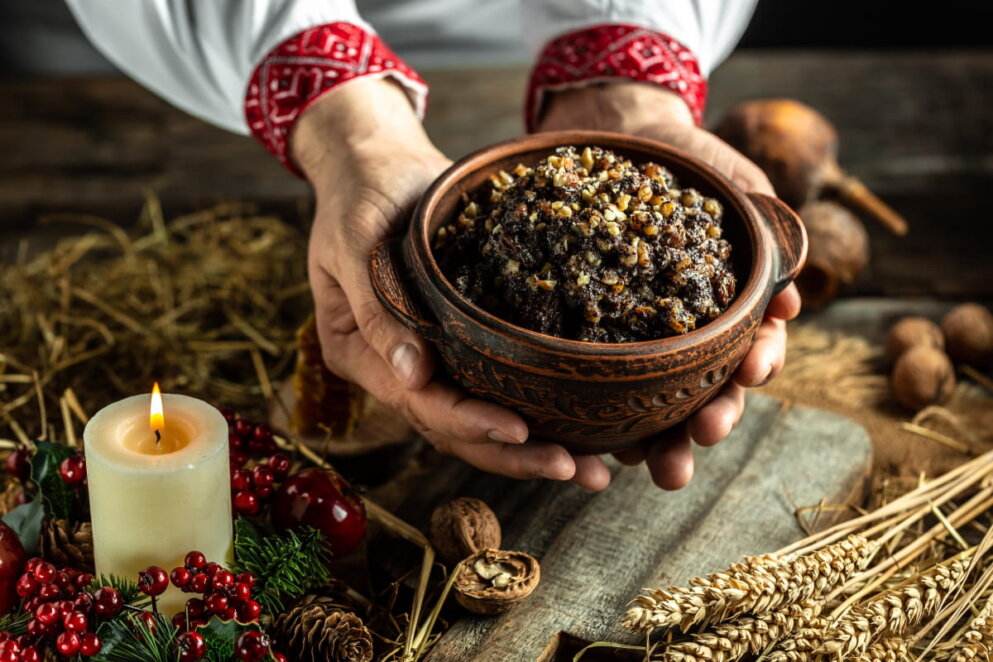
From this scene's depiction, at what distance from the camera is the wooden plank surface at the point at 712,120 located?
3035 mm

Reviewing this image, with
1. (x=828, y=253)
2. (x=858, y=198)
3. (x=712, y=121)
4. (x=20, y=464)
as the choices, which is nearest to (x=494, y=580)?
(x=20, y=464)

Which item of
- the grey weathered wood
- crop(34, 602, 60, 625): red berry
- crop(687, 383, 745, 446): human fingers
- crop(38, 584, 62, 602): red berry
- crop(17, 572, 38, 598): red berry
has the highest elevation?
crop(687, 383, 745, 446): human fingers

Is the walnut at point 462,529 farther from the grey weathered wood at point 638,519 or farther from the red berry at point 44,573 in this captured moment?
the red berry at point 44,573

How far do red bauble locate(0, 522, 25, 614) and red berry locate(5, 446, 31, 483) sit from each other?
20 cm

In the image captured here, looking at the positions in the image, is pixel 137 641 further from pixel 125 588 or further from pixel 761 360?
pixel 761 360

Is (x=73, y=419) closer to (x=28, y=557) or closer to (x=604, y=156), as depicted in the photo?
(x=28, y=557)

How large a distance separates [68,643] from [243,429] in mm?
487

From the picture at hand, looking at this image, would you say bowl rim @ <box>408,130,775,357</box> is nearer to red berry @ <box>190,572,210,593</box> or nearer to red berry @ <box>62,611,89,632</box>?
red berry @ <box>190,572,210,593</box>

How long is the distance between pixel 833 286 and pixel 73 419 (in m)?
1.86

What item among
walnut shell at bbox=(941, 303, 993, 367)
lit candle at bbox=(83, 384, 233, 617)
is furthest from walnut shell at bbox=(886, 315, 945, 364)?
lit candle at bbox=(83, 384, 233, 617)

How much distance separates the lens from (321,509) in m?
1.69

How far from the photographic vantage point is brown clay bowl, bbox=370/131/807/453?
1490 mm

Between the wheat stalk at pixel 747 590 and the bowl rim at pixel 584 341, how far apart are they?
371mm

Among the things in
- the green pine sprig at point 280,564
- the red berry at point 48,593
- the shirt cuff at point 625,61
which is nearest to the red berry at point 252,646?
the green pine sprig at point 280,564
